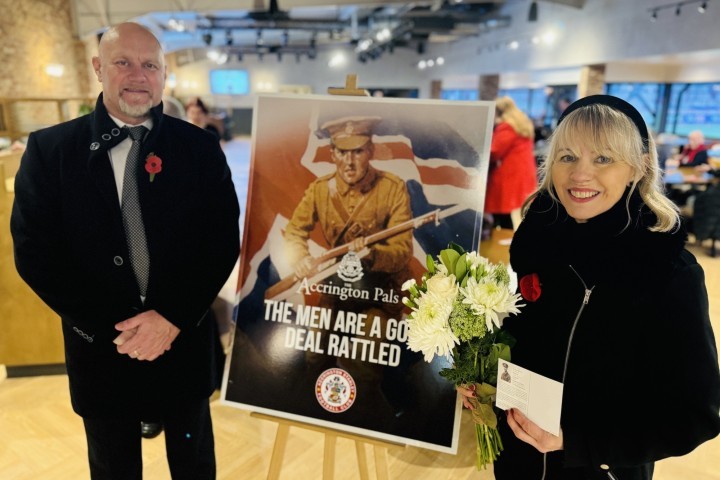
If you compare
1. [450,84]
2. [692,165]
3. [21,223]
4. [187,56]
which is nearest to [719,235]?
[692,165]

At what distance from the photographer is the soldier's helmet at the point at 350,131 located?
1647 mm

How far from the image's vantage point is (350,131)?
1666mm

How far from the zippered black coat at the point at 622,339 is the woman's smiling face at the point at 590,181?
0.08 ft

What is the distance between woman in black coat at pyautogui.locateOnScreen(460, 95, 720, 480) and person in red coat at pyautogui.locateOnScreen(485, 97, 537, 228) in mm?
3059

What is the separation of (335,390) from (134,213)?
0.84 metres

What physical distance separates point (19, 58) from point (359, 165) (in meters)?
9.49

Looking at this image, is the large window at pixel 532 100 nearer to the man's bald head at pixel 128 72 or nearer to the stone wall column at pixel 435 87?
the stone wall column at pixel 435 87

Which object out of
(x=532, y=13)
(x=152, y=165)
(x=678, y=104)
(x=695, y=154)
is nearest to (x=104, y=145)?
(x=152, y=165)

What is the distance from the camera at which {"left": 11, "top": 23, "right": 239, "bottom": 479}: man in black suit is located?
1.49 metres

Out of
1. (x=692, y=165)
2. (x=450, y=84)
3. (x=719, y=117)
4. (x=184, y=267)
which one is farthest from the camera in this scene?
(x=450, y=84)

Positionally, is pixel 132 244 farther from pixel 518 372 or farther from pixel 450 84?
pixel 450 84

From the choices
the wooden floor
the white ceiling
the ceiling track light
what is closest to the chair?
the ceiling track light

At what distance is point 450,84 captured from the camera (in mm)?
19141

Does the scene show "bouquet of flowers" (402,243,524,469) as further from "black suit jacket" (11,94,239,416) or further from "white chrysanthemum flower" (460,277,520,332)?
"black suit jacket" (11,94,239,416)
